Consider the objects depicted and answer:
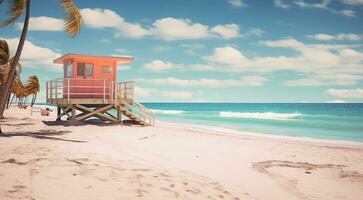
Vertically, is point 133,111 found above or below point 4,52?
below

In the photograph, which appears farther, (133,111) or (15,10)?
(133,111)

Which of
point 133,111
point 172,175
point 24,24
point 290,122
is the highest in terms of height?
point 24,24

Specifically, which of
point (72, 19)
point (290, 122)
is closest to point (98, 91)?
point (72, 19)

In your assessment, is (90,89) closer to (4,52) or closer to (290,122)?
(4,52)

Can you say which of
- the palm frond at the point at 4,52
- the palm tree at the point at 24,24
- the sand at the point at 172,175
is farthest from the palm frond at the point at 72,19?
the palm frond at the point at 4,52

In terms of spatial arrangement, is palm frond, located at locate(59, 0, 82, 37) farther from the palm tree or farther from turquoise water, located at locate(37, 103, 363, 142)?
turquoise water, located at locate(37, 103, 363, 142)

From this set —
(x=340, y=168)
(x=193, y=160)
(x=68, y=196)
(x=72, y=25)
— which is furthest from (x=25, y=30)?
(x=340, y=168)

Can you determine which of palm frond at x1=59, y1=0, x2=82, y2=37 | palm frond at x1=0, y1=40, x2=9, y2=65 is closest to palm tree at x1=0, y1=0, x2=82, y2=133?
palm frond at x1=59, y1=0, x2=82, y2=37

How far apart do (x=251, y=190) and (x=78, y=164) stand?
3.75 m

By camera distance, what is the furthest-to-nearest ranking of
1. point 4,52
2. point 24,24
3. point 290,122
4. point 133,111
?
1. point 290,122
2. point 4,52
3. point 133,111
4. point 24,24

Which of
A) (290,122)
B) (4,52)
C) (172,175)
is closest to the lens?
(172,175)

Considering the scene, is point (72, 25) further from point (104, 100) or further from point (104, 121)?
point (104, 121)

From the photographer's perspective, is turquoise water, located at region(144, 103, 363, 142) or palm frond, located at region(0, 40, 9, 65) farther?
turquoise water, located at region(144, 103, 363, 142)

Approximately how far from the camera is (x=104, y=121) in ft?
70.2
